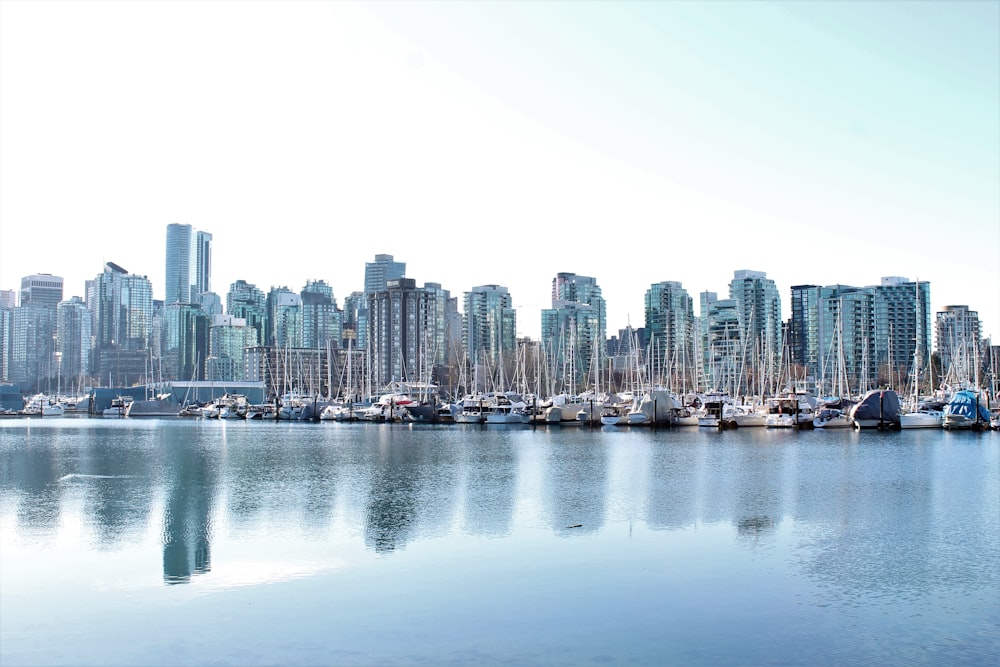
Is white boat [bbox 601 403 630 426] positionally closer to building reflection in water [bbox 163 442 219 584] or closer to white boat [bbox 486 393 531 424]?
white boat [bbox 486 393 531 424]

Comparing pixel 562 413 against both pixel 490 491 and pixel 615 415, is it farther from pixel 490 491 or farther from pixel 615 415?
pixel 490 491

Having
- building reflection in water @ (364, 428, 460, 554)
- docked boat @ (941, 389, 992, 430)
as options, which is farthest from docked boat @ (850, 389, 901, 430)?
building reflection in water @ (364, 428, 460, 554)

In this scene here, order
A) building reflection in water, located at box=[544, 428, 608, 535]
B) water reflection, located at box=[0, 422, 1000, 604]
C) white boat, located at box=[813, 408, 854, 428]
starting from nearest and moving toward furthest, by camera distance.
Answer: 1. water reflection, located at box=[0, 422, 1000, 604]
2. building reflection in water, located at box=[544, 428, 608, 535]
3. white boat, located at box=[813, 408, 854, 428]

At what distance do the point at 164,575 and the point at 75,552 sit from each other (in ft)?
18.6

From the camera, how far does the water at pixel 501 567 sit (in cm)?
2250

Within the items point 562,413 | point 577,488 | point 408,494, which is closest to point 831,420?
point 562,413

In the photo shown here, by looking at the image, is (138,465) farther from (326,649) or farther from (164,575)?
(326,649)

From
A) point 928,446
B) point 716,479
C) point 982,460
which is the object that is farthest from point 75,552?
point 928,446

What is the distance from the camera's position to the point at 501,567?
30969 mm

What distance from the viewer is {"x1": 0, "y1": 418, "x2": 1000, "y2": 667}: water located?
73.8 ft

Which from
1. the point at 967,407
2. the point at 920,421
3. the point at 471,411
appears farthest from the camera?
the point at 471,411

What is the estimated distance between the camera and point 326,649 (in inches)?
867

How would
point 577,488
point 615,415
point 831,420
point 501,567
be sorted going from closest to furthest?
point 501,567 < point 577,488 < point 831,420 < point 615,415

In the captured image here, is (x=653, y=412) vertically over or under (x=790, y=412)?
over
